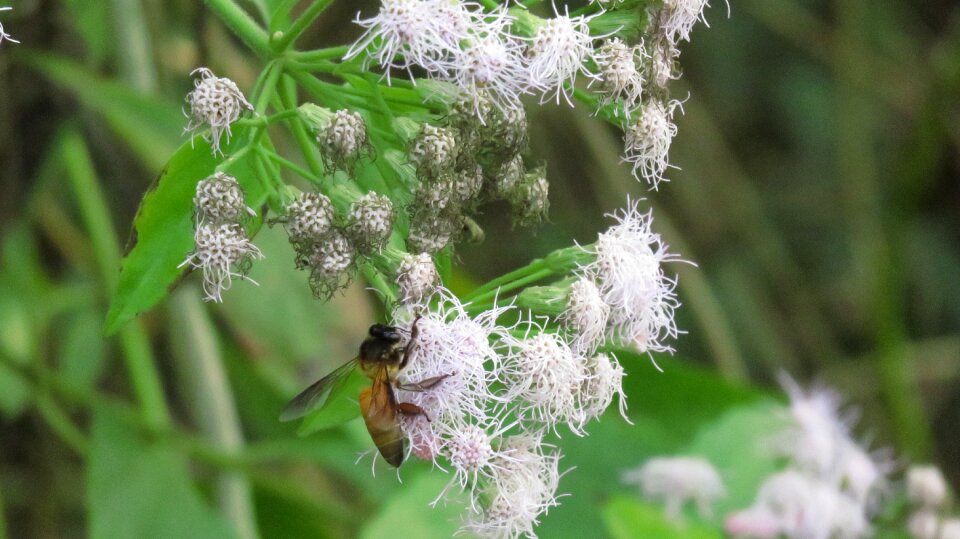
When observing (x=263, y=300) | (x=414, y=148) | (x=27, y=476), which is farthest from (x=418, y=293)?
(x=27, y=476)

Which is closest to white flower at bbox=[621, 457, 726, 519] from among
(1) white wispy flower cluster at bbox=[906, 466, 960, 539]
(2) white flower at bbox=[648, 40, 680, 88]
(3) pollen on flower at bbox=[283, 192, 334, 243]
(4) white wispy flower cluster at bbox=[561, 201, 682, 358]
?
(1) white wispy flower cluster at bbox=[906, 466, 960, 539]

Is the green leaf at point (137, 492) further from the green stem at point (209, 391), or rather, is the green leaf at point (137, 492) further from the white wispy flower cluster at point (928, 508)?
the white wispy flower cluster at point (928, 508)

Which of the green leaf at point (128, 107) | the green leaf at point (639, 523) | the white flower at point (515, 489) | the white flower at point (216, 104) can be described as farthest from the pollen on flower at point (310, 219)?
the green leaf at point (128, 107)

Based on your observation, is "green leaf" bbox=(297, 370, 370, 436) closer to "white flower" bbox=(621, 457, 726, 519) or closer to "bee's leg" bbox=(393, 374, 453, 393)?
"bee's leg" bbox=(393, 374, 453, 393)

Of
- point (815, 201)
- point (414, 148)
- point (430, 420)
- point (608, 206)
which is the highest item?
point (815, 201)

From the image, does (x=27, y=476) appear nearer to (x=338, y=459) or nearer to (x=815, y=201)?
(x=338, y=459)

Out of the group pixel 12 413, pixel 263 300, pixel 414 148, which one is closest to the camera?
pixel 414 148
